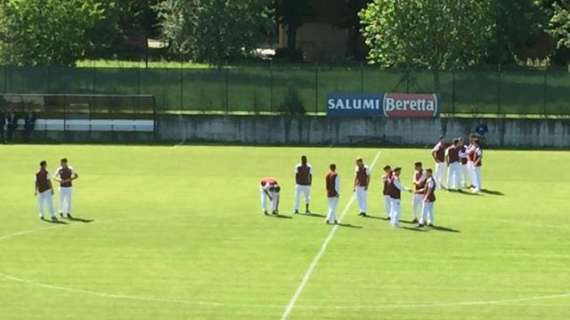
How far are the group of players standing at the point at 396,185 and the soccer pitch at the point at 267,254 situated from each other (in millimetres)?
559

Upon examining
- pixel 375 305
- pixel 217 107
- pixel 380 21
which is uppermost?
pixel 380 21

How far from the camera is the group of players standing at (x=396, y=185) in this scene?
31797 millimetres

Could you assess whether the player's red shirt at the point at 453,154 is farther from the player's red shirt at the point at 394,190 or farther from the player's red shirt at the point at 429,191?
the player's red shirt at the point at 394,190

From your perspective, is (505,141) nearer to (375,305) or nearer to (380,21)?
(380,21)

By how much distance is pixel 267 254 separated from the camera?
27.6m

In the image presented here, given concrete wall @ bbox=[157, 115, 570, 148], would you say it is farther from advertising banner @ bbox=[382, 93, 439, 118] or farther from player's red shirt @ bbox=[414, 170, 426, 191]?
player's red shirt @ bbox=[414, 170, 426, 191]

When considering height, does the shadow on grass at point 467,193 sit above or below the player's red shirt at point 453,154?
below

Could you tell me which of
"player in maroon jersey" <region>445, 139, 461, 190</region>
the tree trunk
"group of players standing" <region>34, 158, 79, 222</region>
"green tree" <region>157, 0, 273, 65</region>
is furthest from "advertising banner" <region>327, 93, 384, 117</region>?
the tree trunk

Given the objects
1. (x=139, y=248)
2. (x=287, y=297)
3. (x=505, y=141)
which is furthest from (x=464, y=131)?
(x=287, y=297)

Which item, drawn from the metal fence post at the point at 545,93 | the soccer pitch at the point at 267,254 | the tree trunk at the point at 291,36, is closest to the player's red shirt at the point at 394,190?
the soccer pitch at the point at 267,254

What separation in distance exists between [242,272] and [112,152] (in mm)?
29332

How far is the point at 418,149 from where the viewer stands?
56.6 m

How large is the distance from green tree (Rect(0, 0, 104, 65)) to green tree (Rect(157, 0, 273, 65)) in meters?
9.25

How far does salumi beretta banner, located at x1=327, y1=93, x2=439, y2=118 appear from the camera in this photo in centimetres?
5891
